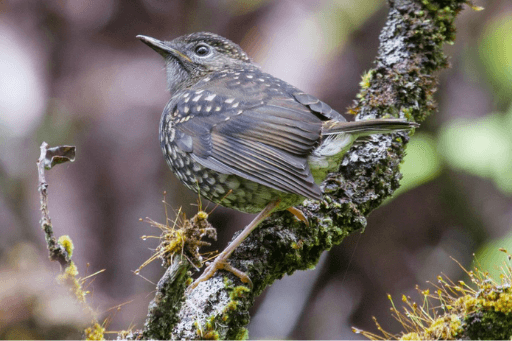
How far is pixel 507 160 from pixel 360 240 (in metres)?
1.51

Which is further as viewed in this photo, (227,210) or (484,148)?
(227,210)

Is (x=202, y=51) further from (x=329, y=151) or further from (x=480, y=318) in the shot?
(x=480, y=318)

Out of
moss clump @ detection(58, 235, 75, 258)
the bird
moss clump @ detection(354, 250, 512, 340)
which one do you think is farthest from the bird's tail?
moss clump @ detection(58, 235, 75, 258)

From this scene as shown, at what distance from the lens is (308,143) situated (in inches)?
99.7

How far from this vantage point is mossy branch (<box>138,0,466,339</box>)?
230 centimetres

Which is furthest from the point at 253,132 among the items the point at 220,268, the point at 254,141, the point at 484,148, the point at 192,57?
the point at 484,148

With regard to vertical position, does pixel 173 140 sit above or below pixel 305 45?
below

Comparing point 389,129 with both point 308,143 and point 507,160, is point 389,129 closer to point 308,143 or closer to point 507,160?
point 308,143

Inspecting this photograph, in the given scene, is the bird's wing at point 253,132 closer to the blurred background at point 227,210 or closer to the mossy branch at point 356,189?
the mossy branch at point 356,189

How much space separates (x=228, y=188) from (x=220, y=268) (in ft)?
1.46

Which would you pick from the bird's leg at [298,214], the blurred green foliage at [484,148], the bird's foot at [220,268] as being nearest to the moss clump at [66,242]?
the bird's foot at [220,268]

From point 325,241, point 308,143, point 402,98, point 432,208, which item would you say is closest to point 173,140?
point 308,143

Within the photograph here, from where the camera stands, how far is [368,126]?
2.42 meters

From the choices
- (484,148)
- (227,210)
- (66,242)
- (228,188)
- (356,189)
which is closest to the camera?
(66,242)
